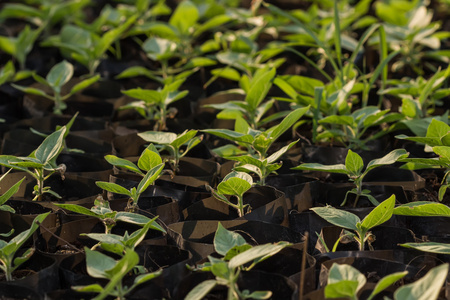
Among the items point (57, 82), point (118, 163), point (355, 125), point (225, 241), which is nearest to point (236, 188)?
point (225, 241)

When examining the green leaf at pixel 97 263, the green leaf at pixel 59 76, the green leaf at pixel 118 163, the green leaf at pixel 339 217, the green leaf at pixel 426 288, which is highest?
the green leaf at pixel 426 288

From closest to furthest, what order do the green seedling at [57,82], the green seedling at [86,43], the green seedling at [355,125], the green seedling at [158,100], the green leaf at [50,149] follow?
1. the green leaf at [50,149]
2. the green seedling at [355,125]
3. the green seedling at [158,100]
4. the green seedling at [57,82]
5. the green seedling at [86,43]

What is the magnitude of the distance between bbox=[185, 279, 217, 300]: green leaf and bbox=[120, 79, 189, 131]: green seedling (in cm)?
80

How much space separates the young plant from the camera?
122 centimetres

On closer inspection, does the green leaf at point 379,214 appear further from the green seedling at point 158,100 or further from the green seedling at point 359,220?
the green seedling at point 158,100

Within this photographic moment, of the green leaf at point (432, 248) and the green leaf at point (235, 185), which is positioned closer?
the green leaf at point (432, 248)

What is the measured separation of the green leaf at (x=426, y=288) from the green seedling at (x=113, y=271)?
366 mm

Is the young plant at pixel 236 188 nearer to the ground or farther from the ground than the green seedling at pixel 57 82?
farther from the ground

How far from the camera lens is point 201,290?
958mm

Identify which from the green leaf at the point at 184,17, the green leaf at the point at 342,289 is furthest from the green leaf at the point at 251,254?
the green leaf at the point at 184,17

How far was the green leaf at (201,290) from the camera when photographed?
3.10ft

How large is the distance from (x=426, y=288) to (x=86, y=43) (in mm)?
1915

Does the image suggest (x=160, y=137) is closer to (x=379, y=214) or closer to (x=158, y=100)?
(x=158, y=100)

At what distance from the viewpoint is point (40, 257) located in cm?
117
